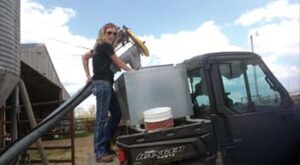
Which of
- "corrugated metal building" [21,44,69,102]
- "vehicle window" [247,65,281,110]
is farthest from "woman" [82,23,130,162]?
"corrugated metal building" [21,44,69,102]

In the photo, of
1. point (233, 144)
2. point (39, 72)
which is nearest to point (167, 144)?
point (233, 144)

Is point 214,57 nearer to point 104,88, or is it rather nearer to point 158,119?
point 158,119

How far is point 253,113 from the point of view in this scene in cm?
490

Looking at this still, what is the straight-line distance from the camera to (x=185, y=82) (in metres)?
5.04

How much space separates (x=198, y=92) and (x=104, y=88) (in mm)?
1151

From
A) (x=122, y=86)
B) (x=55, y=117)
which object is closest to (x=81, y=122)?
(x=55, y=117)

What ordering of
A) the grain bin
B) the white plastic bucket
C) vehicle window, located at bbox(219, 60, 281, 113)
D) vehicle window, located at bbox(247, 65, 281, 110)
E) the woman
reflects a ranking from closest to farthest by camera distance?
1. the white plastic bucket
2. vehicle window, located at bbox(219, 60, 281, 113)
3. vehicle window, located at bbox(247, 65, 281, 110)
4. the woman
5. the grain bin

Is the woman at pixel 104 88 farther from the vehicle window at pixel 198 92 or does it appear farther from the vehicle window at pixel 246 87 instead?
the vehicle window at pixel 246 87

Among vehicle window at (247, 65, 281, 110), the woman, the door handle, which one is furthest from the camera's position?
the woman

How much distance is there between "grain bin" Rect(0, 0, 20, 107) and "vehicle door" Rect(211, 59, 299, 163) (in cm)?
398

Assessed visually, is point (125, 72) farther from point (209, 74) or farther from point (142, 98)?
point (209, 74)

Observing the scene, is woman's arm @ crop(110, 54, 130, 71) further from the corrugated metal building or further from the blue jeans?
the corrugated metal building

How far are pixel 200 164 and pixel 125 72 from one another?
1340 mm

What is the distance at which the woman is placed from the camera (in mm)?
5125
